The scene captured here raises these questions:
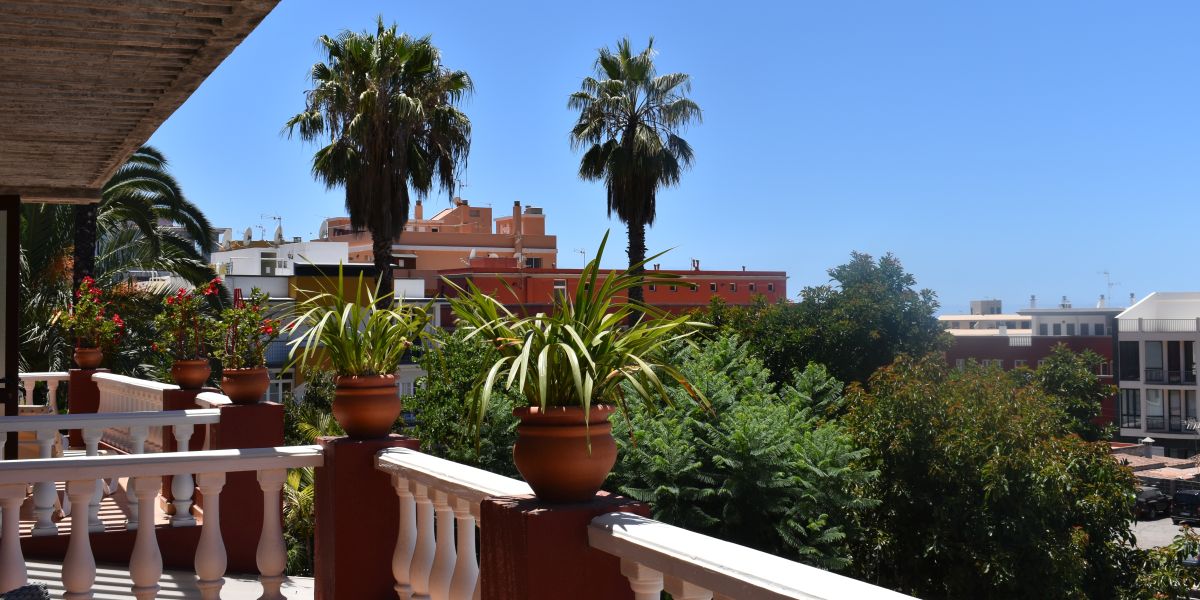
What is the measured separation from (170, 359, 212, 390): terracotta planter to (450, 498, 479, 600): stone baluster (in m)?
4.18

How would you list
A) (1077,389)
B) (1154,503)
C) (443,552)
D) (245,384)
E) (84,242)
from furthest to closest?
(1154,503), (1077,389), (84,242), (245,384), (443,552)

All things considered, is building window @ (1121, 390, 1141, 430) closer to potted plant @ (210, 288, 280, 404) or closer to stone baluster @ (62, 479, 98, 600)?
potted plant @ (210, 288, 280, 404)

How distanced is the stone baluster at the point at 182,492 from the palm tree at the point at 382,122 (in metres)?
16.8

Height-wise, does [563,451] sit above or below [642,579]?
above

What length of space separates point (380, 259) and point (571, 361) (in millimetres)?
20425

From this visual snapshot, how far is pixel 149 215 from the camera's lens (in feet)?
58.9

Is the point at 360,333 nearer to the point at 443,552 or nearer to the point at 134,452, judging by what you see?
the point at 443,552

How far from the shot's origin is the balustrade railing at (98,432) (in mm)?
4609

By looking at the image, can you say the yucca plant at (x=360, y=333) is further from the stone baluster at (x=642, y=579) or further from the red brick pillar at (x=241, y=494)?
the red brick pillar at (x=241, y=494)

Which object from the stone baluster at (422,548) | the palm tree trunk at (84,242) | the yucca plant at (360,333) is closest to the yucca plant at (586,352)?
the stone baluster at (422,548)

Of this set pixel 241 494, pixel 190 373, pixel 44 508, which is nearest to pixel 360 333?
pixel 241 494

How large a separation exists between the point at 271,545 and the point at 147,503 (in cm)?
→ 38

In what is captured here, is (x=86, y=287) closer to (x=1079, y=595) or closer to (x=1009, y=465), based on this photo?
(x=1009, y=465)

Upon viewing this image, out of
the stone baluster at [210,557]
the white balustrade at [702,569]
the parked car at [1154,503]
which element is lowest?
the parked car at [1154,503]
